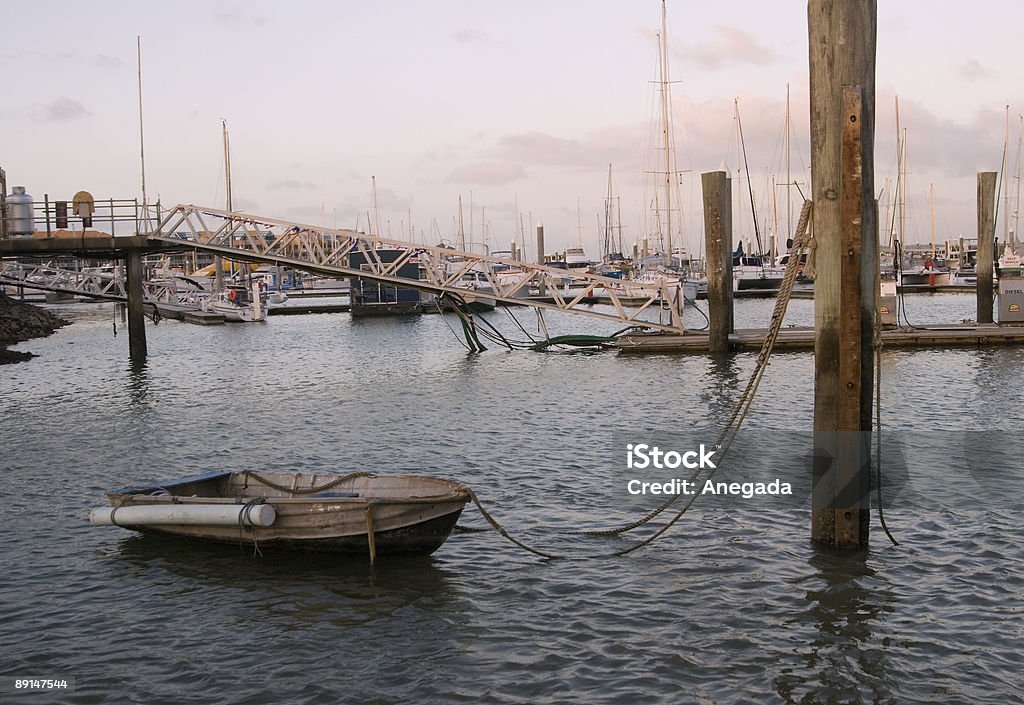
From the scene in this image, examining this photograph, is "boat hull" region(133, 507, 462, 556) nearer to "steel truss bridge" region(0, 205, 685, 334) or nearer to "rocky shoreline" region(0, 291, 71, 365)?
"steel truss bridge" region(0, 205, 685, 334)

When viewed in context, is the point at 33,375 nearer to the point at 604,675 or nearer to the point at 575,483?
the point at 575,483

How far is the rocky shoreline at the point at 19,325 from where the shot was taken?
1639 inches

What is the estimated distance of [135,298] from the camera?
123 ft

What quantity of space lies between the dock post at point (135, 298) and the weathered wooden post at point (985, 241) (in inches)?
1228

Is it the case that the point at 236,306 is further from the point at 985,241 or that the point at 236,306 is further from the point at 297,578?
the point at 297,578

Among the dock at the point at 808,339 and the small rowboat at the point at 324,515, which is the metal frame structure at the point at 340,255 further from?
the small rowboat at the point at 324,515

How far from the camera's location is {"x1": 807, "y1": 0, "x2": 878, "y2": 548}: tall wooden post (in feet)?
35.3

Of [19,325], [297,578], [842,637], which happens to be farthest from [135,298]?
[842,637]

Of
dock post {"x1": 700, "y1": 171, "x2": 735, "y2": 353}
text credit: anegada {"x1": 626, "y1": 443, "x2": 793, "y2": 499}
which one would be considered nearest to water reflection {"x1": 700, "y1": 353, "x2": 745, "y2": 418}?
dock post {"x1": 700, "y1": 171, "x2": 735, "y2": 353}

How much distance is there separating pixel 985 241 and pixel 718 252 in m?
12.3

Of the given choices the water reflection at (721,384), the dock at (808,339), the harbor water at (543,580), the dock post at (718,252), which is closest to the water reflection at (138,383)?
the harbor water at (543,580)

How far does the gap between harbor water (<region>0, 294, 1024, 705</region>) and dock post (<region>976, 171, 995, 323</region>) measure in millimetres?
15812

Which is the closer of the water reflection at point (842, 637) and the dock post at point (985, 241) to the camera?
the water reflection at point (842, 637)

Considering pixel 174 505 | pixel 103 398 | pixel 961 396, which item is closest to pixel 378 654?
pixel 174 505
